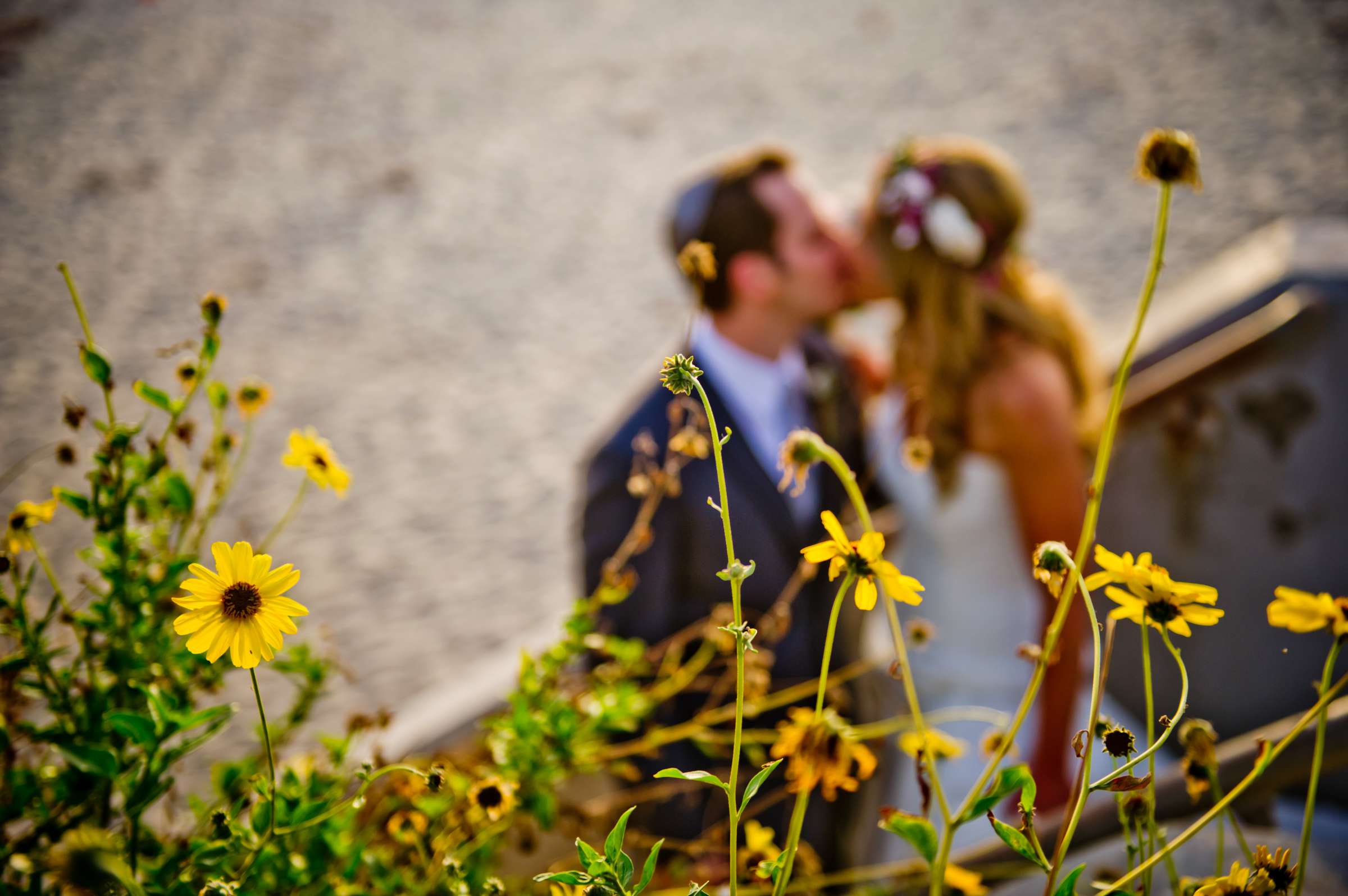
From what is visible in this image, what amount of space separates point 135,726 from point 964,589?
5.70 ft

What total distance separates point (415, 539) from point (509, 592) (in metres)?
0.40

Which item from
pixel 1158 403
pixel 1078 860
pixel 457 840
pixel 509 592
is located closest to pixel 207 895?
pixel 457 840

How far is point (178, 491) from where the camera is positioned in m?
0.49

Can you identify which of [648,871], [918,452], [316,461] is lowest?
[648,871]

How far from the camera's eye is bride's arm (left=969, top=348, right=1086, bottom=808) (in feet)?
4.96

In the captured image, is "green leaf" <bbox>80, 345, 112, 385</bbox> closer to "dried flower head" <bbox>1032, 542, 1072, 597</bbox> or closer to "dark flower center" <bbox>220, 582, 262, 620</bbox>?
"dark flower center" <bbox>220, 582, 262, 620</bbox>

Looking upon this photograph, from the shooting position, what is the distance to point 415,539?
2.92m

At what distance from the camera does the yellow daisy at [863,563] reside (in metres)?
0.36

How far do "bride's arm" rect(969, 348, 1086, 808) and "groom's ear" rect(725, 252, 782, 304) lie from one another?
435mm

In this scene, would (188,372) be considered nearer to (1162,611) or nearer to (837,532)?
(837,532)

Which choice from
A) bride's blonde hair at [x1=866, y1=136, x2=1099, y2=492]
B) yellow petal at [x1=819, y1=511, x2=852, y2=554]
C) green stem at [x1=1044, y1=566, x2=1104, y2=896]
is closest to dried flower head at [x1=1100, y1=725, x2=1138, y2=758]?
green stem at [x1=1044, y1=566, x2=1104, y2=896]

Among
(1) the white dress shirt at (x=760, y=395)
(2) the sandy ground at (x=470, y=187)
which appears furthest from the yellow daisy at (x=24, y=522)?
(1) the white dress shirt at (x=760, y=395)

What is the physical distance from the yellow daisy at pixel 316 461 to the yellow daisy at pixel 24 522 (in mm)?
119

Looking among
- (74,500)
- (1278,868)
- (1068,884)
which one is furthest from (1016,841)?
(74,500)
